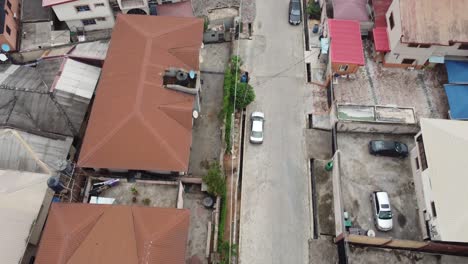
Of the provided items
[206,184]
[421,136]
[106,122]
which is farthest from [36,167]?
[421,136]

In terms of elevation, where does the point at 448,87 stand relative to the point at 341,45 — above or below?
below

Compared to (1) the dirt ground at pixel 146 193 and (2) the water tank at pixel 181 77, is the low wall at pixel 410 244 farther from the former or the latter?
(2) the water tank at pixel 181 77

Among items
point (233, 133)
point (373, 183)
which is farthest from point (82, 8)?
point (373, 183)

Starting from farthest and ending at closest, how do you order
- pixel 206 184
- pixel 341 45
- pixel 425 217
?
pixel 341 45 < pixel 206 184 < pixel 425 217

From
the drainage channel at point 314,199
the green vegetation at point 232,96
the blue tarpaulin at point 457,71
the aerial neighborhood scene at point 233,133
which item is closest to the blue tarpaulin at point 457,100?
the aerial neighborhood scene at point 233,133

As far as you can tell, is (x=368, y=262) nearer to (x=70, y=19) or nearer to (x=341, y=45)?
(x=341, y=45)

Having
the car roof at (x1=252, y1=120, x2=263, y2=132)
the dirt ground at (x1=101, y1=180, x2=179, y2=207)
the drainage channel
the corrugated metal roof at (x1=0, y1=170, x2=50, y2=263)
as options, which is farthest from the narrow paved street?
the corrugated metal roof at (x1=0, y1=170, x2=50, y2=263)
